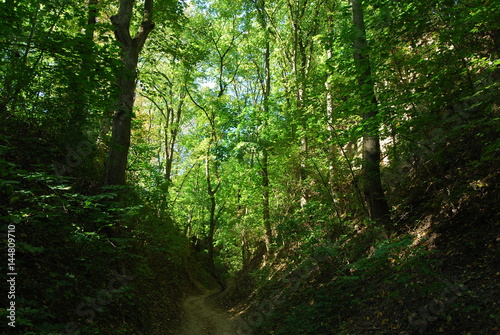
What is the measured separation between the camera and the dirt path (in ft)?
30.5

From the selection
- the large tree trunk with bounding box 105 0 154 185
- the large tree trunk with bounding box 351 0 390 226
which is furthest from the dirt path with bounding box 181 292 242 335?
the large tree trunk with bounding box 351 0 390 226

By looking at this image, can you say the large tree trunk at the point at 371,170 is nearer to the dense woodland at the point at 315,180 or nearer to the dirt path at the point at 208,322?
the dense woodland at the point at 315,180

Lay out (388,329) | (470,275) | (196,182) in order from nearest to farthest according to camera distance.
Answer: (470,275) < (388,329) < (196,182)

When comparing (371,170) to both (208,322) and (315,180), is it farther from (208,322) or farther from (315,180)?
(208,322)

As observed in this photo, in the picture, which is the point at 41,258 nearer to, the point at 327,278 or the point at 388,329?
the point at 388,329

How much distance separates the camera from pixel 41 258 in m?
4.23

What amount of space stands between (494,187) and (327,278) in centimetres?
429

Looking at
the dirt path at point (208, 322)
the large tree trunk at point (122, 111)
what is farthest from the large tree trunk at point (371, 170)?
the dirt path at point (208, 322)

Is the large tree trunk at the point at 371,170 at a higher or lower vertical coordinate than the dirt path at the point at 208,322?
higher

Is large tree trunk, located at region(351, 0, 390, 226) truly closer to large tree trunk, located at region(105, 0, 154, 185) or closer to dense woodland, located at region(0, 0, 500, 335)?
dense woodland, located at region(0, 0, 500, 335)

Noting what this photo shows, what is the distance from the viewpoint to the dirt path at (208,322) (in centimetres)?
929

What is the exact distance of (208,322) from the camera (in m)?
10.8

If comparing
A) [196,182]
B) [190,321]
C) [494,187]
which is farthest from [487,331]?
[196,182]

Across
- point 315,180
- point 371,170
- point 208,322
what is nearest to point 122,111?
point 371,170
